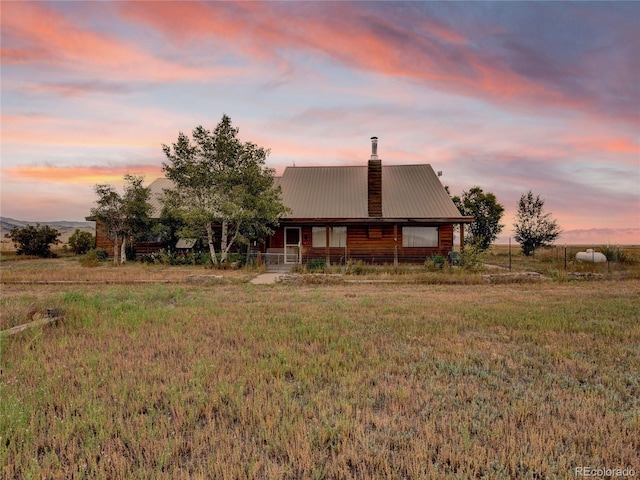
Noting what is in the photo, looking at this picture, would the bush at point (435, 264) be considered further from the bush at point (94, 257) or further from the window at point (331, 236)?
the bush at point (94, 257)

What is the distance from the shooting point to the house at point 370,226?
2205 cm

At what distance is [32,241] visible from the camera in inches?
1117

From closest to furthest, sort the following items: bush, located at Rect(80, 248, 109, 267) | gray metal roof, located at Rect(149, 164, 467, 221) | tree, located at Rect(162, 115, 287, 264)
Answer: tree, located at Rect(162, 115, 287, 264), bush, located at Rect(80, 248, 109, 267), gray metal roof, located at Rect(149, 164, 467, 221)

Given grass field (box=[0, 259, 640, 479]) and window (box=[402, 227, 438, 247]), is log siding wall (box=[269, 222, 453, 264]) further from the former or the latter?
grass field (box=[0, 259, 640, 479])

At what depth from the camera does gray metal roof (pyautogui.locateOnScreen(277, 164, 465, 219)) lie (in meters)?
22.8

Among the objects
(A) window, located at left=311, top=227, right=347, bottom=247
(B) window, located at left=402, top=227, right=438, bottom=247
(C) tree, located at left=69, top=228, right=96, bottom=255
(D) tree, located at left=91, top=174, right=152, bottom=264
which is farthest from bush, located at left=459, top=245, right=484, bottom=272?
(C) tree, located at left=69, top=228, right=96, bottom=255

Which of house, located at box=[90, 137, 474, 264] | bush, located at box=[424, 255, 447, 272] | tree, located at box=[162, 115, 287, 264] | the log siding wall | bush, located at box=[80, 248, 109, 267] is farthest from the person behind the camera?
the log siding wall

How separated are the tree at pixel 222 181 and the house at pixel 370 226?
261 cm

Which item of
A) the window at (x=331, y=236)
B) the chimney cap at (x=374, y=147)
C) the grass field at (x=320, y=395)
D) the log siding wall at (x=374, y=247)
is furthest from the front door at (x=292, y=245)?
the grass field at (x=320, y=395)

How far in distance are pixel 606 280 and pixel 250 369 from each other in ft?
53.6

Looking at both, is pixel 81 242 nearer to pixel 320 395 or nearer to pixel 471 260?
pixel 471 260

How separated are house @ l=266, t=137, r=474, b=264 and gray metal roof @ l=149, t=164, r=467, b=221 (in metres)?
0.06

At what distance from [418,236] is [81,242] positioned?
2836 cm

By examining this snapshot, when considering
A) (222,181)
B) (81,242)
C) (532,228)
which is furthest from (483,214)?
(81,242)
